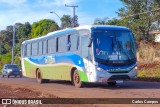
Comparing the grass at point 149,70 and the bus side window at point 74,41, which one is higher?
the bus side window at point 74,41

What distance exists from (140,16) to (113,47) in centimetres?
2670

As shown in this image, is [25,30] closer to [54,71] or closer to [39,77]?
[39,77]

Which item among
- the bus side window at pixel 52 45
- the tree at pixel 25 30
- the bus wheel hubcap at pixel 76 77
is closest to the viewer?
the bus wheel hubcap at pixel 76 77

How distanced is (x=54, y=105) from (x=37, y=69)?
15.8 metres

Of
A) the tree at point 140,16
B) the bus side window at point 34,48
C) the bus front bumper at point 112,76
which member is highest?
the tree at point 140,16

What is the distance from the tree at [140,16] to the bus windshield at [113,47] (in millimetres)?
24652

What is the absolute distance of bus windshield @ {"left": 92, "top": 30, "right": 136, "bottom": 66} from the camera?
789 inches

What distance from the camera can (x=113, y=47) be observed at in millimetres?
20297

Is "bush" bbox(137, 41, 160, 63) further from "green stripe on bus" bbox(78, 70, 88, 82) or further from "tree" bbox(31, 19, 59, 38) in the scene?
"tree" bbox(31, 19, 59, 38)

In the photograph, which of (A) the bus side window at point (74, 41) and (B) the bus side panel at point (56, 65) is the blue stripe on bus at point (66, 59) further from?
(A) the bus side window at point (74, 41)

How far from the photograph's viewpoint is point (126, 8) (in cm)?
4884

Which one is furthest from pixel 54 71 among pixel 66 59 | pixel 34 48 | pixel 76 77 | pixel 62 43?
pixel 34 48

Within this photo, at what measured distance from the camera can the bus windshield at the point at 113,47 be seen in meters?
20.0

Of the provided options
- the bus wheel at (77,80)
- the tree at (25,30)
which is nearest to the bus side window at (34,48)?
the bus wheel at (77,80)
